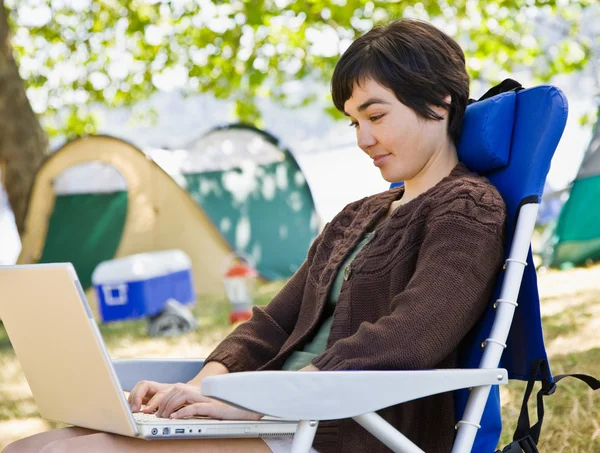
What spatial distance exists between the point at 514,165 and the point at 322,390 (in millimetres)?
723

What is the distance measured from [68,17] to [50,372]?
356 inches

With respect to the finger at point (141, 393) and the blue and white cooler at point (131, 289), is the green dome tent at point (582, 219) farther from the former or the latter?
the finger at point (141, 393)

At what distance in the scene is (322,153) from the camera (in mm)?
17500

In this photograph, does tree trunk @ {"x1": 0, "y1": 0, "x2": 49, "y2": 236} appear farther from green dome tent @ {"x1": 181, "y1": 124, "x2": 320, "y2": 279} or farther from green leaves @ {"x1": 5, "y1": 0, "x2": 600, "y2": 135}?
green leaves @ {"x1": 5, "y1": 0, "x2": 600, "y2": 135}

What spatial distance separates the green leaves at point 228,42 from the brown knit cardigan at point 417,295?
6579mm

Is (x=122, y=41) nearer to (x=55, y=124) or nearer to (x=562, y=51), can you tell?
(x=55, y=124)

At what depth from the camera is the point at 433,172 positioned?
1.95 m

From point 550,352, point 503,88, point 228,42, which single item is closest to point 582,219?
point 550,352

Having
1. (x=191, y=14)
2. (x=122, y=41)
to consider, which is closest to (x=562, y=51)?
(x=191, y=14)

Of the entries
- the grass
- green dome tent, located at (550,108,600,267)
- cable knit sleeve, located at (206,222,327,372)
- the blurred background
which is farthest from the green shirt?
green dome tent, located at (550,108,600,267)

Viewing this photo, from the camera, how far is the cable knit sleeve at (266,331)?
2094 millimetres

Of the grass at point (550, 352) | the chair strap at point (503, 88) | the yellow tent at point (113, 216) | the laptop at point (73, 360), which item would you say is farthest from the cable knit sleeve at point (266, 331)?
the yellow tent at point (113, 216)

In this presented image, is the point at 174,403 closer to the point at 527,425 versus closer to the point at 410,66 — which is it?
the point at 527,425

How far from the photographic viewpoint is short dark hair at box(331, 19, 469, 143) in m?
1.85
